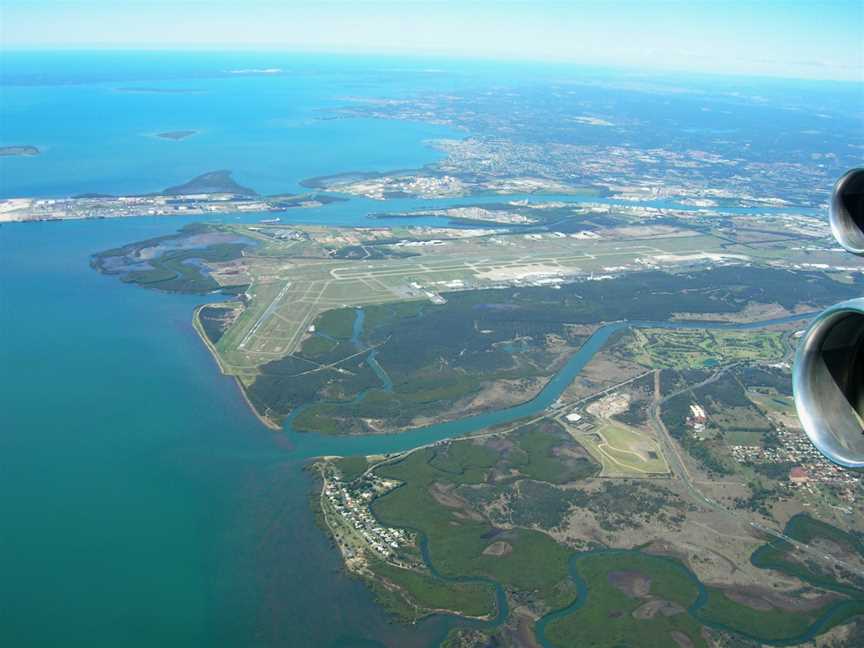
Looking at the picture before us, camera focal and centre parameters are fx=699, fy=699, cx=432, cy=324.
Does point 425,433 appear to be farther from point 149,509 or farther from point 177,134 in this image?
point 177,134

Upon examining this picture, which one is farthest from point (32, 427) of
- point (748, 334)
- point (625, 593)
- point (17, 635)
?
point (748, 334)

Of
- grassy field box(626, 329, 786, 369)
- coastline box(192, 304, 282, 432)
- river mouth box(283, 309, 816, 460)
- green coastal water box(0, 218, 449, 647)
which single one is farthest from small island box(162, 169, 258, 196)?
river mouth box(283, 309, 816, 460)

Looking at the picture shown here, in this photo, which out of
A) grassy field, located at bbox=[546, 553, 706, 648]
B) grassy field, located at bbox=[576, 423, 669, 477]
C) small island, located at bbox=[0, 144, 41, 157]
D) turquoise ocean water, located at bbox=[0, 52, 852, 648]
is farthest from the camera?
small island, located at bbox=[0, 144, 41, 157]

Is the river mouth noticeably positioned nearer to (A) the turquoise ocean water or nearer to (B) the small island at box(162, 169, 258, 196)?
(A) the turquoise ocean water

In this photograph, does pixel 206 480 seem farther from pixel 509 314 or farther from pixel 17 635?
pixel 509 314

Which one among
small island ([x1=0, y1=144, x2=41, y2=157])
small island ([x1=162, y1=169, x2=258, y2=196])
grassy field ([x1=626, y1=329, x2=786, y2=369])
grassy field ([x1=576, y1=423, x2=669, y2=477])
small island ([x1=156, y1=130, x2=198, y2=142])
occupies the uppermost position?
small island ([x1=156, y1=130, x2=198, y2=142])

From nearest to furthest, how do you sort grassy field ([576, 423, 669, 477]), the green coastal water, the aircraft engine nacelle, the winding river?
the aircraft engine nacelle → the green coastal water → the winding river → grassy field ([576, 423, 669, 477])

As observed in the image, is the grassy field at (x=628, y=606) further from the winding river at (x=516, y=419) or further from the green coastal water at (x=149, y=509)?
the green coastal water at (x=149, y=509)
